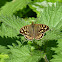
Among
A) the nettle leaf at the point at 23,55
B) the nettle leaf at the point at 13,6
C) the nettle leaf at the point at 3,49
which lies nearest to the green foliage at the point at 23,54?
the nettle leaf at the point at 23,55

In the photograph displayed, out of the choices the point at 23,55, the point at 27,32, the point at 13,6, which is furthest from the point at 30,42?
the point at 13,6

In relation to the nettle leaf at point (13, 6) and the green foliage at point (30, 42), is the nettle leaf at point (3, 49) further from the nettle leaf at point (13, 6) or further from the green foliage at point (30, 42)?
the nettle leaf at point (13, 6)

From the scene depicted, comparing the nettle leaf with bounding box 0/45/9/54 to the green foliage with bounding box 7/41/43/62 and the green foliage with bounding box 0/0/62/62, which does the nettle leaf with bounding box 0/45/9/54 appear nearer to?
the green foliage with bounding box 0/0/62/62

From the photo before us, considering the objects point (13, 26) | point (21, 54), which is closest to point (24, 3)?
point (13, 26)

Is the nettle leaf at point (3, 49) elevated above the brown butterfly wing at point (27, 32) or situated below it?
below

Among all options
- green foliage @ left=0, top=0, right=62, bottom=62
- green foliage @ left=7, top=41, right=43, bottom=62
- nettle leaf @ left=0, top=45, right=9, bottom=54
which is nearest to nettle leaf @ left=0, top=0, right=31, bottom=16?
green foliage @ left=0, top=0, right=62, bottom=62

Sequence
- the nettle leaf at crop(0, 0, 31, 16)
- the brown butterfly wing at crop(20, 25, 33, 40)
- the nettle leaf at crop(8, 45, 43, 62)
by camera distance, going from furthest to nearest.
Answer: the nettle leaf at crop(0, 0, 31, 16)
the brown butterfly wing at crop(20, 25, 33, 40)
the nettle leaf at crop(8, 45, 43, 62)

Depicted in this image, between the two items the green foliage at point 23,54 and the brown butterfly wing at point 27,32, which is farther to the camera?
the brown butterfly wing at point 27,32

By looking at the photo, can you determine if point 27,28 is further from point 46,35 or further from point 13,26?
point 13,26
